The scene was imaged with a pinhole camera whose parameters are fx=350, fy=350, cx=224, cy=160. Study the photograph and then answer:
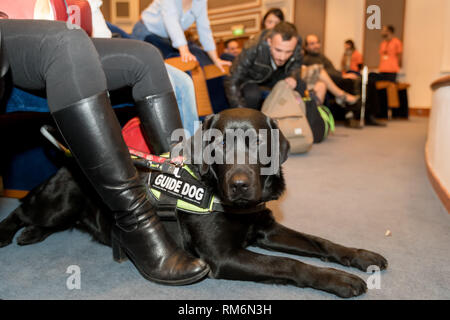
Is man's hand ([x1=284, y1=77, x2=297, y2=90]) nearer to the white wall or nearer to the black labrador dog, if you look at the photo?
the black labrador dog

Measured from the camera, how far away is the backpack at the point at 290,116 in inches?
141

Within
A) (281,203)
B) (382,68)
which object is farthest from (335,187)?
(382,68)

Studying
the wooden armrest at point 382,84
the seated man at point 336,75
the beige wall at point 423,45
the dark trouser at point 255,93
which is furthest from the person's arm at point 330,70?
the beige wall at point 423,45

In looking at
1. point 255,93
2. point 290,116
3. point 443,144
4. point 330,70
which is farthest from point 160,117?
point 330,70

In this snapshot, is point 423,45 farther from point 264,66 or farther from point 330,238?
point 330,238

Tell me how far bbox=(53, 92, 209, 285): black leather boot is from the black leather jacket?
2.58 m

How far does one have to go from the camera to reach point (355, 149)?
414 cm

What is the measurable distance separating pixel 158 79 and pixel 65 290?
934mm

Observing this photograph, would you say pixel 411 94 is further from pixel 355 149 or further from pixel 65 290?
pixel 65 290

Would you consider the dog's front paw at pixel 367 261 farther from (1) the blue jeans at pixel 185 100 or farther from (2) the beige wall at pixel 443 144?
(1) the blue jeans at pixel 185 100

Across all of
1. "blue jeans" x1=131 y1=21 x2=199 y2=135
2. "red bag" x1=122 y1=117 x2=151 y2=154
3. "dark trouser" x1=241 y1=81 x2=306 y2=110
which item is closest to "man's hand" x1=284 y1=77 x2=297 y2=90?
"dark trouser" x1=241 y1=81 x2=306 y2=110

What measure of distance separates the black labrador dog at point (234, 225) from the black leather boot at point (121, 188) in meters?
0.13

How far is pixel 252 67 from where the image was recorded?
3922mm

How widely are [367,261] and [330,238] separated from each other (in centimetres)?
32
